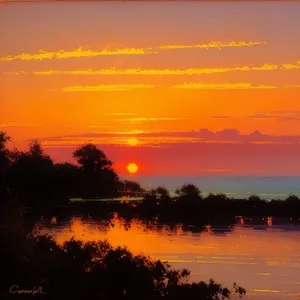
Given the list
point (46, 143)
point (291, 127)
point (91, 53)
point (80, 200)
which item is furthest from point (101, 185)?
point (291, 127)

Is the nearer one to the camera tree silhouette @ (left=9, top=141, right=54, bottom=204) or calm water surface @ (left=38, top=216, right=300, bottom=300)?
calm water surface @ (left=38, top=216, right=300, bottom=300)

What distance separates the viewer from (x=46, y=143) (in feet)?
9.24

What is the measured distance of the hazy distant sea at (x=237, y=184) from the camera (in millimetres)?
2779

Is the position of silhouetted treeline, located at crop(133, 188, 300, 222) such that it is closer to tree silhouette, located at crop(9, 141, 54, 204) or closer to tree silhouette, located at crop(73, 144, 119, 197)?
tree silhouette, located at crop(73, 144, 119, 197)

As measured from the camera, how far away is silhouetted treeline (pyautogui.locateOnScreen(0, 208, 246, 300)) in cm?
277

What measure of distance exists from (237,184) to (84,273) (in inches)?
29.6

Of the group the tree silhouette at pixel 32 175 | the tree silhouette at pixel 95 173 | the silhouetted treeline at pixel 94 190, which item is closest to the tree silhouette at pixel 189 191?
the silhouetted treeline at pixel 94 190

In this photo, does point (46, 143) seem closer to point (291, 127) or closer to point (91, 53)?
point (91, 53)

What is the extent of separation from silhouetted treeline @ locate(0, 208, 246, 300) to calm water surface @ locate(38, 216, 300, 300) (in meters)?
0.04

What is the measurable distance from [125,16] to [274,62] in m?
0.65

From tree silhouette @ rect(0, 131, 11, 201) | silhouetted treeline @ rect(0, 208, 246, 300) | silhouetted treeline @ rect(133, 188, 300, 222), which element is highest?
tree silhouette @ rect(0, 131, 11, 201)
